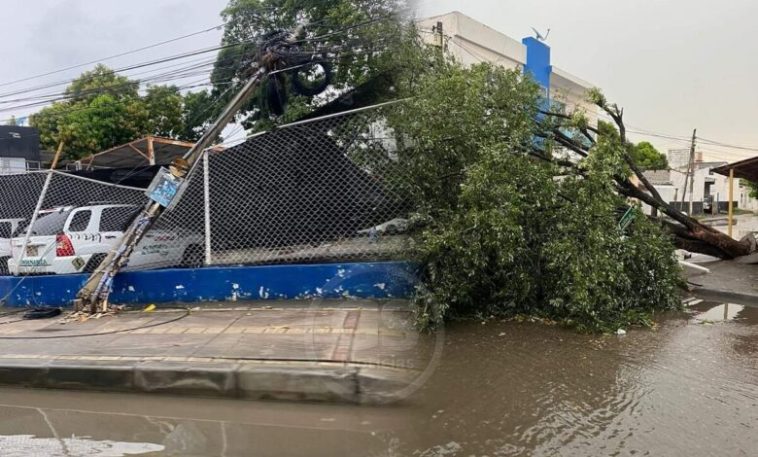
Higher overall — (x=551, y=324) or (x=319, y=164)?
(x=319, y=164)

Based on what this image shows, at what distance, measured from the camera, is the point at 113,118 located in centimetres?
2547

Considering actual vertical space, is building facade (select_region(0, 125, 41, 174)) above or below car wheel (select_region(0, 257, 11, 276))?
above

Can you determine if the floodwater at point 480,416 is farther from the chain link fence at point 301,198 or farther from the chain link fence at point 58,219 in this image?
the chain link fence at point 58,219

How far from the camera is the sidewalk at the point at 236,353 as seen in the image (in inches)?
174

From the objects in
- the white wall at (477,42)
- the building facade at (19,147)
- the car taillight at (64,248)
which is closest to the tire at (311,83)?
the car taillight at (64,248)

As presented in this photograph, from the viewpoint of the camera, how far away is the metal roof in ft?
44.4

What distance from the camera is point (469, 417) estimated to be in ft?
13.0

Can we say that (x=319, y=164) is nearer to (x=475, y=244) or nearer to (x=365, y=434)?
(x=475, y=244)

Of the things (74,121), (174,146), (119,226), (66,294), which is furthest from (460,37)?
(74,121)

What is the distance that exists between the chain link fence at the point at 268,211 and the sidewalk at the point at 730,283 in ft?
17.4

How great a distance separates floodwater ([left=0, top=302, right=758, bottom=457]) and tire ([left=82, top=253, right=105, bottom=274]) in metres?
3.32

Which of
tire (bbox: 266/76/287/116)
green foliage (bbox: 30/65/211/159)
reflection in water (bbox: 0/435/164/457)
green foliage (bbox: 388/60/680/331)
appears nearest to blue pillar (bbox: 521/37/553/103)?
green foliage (bbox: 30/65/211/159)

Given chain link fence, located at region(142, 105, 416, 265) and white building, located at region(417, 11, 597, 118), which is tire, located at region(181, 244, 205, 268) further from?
white building, located at region(417, 11, 597, 118)

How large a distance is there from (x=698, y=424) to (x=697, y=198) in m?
54.2
